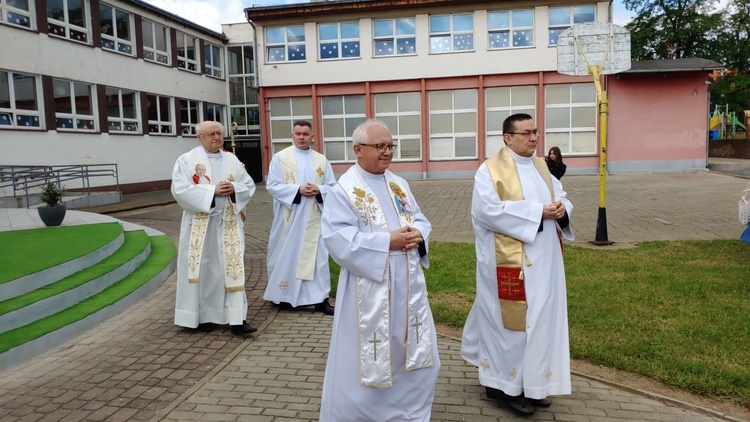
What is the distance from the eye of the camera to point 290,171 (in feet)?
23.5

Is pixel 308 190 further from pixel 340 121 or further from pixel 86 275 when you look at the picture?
pixel 340 121

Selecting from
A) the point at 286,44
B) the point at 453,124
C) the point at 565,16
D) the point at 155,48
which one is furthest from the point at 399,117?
the point at 155,48

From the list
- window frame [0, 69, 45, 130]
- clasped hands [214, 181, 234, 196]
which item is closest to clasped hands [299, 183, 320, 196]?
clasped hands [214, 181, 234, 196]

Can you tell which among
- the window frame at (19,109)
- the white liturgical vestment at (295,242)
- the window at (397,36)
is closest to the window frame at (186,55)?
the window frame at (19,109)

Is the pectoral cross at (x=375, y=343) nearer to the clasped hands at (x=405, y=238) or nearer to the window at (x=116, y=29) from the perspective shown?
the clasped hands at (x=405, y=238)

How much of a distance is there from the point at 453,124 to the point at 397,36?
499 centimetres

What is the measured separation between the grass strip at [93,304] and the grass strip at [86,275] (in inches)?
8.4

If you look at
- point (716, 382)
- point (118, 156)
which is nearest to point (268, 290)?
point (716, 382)

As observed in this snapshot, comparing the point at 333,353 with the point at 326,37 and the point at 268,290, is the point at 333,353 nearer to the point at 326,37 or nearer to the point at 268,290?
the point at 268,290

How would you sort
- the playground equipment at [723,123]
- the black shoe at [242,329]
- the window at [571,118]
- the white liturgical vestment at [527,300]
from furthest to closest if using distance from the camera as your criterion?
the playground equipment at [723,123] → the window at [571,118] → the black shoe at [242,329] → the white liturgical vestment at [527,300]

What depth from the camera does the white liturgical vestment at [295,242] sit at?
6.77m

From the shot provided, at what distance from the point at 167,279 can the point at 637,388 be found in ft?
21.7

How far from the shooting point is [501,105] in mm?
26406

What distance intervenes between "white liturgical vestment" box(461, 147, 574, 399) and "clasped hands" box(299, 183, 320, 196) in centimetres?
304
